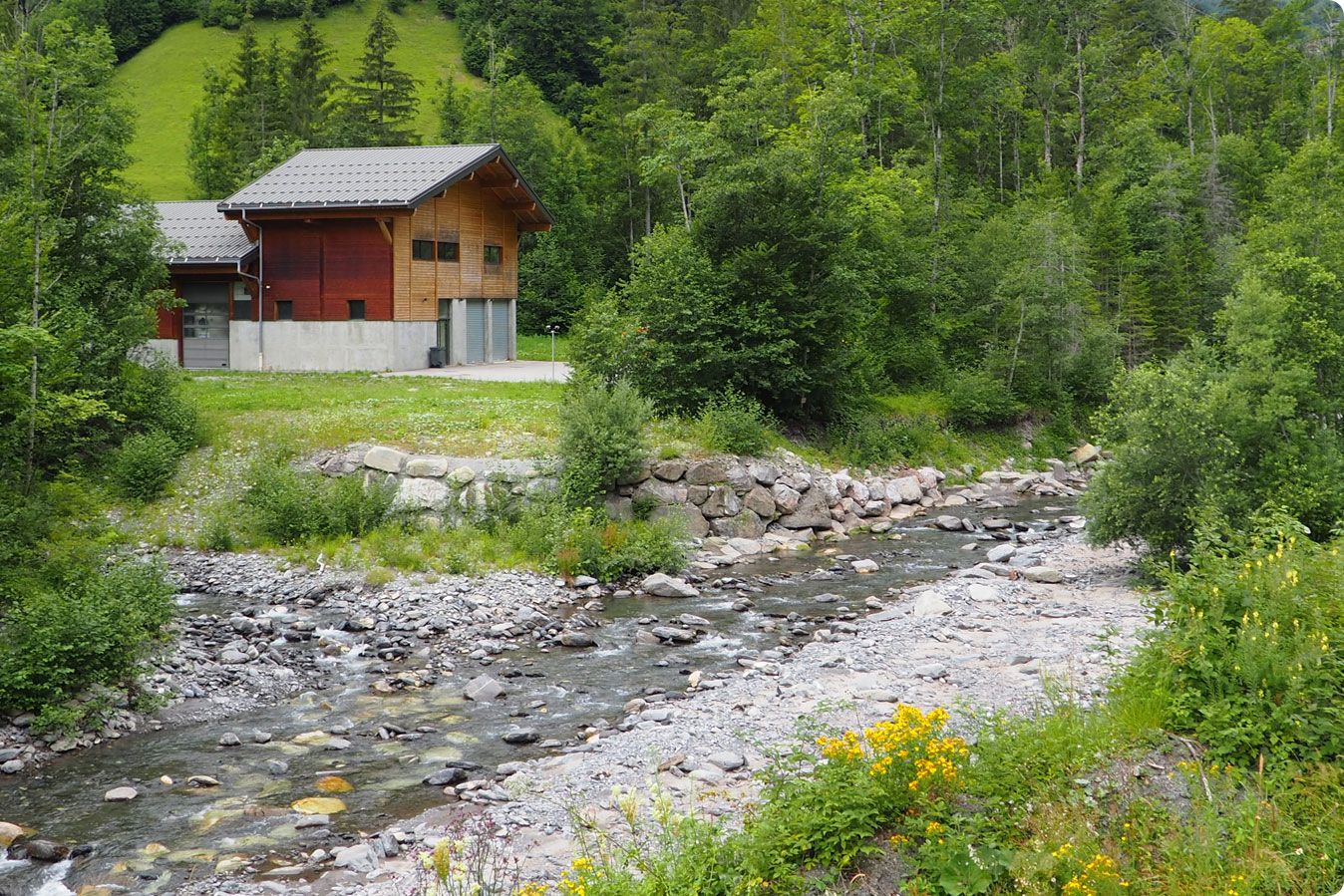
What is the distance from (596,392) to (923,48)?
37.9 meters

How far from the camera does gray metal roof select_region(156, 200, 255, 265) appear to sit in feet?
124

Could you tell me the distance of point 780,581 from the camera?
21.6m

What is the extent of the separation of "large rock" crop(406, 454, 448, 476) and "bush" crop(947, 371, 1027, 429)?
20485 mm

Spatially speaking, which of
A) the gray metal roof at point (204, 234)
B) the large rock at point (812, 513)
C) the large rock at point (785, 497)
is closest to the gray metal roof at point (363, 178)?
the gray metal roof at point (204, 234)

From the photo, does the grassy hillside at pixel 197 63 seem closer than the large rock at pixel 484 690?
No

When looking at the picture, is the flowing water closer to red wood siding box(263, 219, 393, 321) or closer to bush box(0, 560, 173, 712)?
bush box(0, 560, 173, 712)

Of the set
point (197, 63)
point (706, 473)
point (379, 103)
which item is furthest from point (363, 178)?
point (197, 63)

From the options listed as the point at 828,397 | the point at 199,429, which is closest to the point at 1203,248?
the point at 828,397

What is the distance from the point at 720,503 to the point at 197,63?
87354 millimetres

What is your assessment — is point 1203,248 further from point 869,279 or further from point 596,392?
point 596,392

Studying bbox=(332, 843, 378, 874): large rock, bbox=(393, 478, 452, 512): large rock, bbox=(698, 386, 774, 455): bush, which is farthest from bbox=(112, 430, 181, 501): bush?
bbox=(332, 843, 378, 874): large rock

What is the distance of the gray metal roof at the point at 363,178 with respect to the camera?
3609cm

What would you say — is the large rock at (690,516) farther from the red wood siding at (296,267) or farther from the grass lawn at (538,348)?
the grass lawn at (538,348)

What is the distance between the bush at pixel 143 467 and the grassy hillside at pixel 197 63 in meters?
56.4
